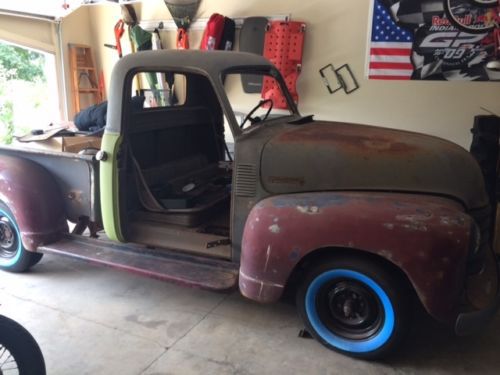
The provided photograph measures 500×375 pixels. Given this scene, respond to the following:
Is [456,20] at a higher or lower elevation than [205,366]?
higher

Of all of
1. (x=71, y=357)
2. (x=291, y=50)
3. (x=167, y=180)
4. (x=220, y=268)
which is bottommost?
(x=71, y=357)

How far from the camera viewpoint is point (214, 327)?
2.69m

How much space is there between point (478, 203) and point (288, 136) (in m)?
1.12

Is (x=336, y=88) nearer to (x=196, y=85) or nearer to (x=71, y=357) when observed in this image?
(x=196, y=85)

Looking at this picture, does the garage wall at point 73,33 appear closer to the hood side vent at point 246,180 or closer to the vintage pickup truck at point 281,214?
the vintage pickup truck at point 281,214

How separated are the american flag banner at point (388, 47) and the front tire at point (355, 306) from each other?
3.32 metres

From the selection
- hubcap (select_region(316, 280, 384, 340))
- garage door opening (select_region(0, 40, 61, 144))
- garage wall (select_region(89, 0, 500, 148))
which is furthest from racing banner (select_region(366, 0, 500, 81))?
garage door opening (select_region(0, 40, 61, 144))

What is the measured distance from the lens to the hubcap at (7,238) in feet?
11.1

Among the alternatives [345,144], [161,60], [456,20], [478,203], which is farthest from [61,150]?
[456,20]

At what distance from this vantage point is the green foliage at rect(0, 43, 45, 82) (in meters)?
6.06

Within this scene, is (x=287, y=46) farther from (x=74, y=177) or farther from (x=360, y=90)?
(x=74, y=177)

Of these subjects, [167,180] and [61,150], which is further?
[167,180]

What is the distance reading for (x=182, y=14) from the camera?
5742 millimetres

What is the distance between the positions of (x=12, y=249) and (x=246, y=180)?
2.08 m
